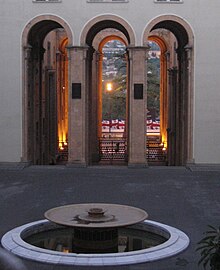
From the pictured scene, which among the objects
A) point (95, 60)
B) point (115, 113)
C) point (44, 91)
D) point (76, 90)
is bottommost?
point (115, 113)

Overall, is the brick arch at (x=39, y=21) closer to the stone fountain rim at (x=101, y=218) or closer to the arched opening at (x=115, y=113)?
the arched opening at (x=115, y=113)

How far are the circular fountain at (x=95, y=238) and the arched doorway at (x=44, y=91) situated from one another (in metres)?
12.0

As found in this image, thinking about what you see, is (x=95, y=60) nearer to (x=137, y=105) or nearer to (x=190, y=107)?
(x=137, y=105)

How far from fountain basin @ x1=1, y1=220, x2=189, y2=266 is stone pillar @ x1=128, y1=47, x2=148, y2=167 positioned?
37.9 ft

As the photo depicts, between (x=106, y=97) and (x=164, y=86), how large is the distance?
39528mm

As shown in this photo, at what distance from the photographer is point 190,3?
22.7m

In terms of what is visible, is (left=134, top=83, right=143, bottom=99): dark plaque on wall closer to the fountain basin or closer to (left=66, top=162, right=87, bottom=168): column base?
(left=66, top=162, right=87, bottom=168): column base

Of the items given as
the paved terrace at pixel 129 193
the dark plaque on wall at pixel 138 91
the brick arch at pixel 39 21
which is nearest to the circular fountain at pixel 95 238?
the paved terrace at pixel 129 193

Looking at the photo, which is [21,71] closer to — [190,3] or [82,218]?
[190,3]

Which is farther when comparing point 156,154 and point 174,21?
point 156,154

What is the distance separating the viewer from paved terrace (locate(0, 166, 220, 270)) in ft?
40.5

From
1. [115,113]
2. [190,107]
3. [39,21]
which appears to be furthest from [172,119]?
[115,113]

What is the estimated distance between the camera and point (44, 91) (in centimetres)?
3112

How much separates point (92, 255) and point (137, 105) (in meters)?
14.1
